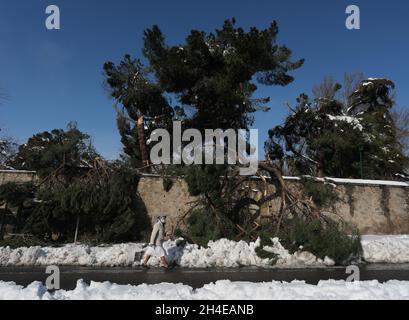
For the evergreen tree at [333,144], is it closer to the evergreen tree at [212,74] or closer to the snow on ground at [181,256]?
the evergreen tree at [212,74]

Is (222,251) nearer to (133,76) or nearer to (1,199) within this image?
(1,199)

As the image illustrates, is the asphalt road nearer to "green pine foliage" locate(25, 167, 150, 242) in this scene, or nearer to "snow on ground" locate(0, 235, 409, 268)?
"snow on ground" locate(0, 235, 409, 268)

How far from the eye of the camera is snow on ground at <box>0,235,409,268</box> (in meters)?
10.4

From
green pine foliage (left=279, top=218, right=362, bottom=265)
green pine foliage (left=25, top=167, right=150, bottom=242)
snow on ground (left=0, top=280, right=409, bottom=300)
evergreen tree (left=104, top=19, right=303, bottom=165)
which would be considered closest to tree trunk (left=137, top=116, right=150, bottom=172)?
evergreen tree (left=104, top=19, right=303, bottom=165)

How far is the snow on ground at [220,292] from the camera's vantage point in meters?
5.52

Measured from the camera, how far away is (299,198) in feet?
44.9

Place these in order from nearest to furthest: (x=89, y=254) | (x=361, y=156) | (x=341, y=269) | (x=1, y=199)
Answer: (x=341, y=269) < (x=89, y=254) < (x=1, y=199) < (x=361, y=156)

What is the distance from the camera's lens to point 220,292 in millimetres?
5891

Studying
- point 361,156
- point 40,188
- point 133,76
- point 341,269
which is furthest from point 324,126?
point 40,188

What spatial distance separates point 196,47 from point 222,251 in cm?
942

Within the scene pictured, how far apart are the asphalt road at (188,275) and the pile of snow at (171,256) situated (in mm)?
538

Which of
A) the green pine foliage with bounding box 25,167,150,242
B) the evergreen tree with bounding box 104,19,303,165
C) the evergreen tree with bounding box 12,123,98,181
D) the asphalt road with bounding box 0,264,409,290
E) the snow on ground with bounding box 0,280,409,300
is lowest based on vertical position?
the asphalt road with bounding box 0,264,409,290

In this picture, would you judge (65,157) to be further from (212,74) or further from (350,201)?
(350,201)

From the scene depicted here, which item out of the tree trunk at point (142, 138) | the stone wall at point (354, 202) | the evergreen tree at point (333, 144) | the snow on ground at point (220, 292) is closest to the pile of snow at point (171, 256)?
the stone wall at point (354, 202)
